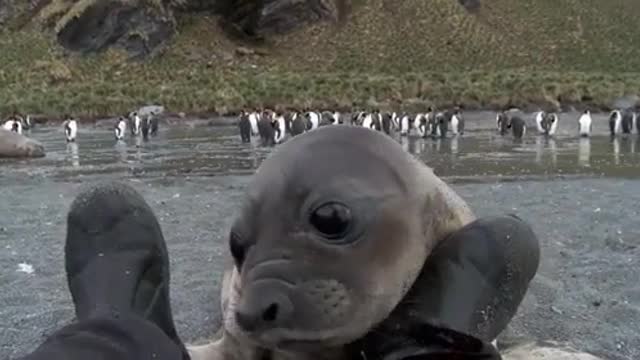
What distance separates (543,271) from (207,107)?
35.5 m

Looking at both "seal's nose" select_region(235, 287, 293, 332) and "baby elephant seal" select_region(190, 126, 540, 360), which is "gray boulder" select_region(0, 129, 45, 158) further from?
"seal's nose" select_region(235, 287, 293, 332)

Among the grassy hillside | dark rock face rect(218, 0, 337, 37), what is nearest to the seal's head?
the grassy hillside

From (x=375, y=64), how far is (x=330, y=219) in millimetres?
59753

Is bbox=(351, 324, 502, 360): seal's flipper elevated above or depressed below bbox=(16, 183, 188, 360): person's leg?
below

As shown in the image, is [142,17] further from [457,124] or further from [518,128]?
[518,128]

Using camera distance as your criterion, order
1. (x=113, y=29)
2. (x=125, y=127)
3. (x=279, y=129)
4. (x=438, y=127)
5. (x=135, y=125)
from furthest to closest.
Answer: (x=113, y=29)
(x=135, y=125)
(x=125, y=127)
(x=438, y=127)
(x=279, y=129)

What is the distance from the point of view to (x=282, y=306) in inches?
111

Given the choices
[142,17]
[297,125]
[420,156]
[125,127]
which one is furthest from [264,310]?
[142,17]

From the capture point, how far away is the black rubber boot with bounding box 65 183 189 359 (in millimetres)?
3186

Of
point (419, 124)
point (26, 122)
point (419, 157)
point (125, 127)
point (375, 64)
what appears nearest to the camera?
point (419, 157)

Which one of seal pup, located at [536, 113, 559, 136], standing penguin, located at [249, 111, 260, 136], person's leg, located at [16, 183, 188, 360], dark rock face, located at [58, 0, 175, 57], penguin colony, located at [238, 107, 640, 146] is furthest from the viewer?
dark rock face, located at [58, 0, 175, 57]

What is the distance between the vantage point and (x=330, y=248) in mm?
2893

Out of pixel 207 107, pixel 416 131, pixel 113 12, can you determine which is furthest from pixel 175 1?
pixel 416 131

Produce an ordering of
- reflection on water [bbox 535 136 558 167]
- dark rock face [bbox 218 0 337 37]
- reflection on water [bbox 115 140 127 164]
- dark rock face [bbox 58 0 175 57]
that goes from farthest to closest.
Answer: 1. dark rock face [bbox 218 0 337 37]
2. dark rock face [bbox 58 0 175 57]
3. reflection on water [bbox 115 140 127 164]
4. reflection on water [bbox 535 136 558 167]
